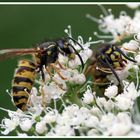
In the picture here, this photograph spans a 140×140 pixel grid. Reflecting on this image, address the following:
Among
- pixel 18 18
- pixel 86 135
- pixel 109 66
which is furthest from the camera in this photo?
pixel 18 18

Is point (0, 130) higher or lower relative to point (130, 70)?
lower

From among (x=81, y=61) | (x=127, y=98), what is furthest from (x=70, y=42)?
(x=127, y=98)

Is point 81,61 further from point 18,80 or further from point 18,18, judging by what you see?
point 18,18

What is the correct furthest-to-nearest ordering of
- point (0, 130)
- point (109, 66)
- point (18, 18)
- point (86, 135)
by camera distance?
point (18, 18)
point (0, 130)
point (109, 66)
point (86, 135)

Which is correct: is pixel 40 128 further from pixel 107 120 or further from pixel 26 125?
pixel 107 120

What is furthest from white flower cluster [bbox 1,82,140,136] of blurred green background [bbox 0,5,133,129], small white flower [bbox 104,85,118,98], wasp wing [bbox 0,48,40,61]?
blurred green background [bbox 0,5,133,129]

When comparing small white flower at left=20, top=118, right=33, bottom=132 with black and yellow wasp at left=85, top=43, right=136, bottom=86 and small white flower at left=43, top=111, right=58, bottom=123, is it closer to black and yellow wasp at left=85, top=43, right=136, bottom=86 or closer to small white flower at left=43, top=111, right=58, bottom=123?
small white flower at left=43, top=111, right=58, bottom=123
